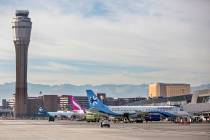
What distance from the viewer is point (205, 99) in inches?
7741

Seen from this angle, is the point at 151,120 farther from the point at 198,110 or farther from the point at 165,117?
the point at 198,110

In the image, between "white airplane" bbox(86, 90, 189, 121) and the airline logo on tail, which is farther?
the airline logo on tail

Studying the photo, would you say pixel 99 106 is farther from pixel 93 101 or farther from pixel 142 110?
pixel 142 110

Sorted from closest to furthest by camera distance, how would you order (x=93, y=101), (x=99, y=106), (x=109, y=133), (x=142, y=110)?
(x=109, y=133) < (x=142, y=110) < (x=99, y=106) < (x=93, y=101)

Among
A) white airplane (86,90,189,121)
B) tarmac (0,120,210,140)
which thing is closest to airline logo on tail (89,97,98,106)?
white airplane (86,90,189,121)

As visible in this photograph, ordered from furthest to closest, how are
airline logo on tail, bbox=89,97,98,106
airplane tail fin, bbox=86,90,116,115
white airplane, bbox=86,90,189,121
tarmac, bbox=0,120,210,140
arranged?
airline logo on tail, bbox=89,97,98,106 → airplane tail fin, bbox=86,90,116,115 → white airplane, bbox=86,90,189,121 → tarmac, bbox=0,120,210,140

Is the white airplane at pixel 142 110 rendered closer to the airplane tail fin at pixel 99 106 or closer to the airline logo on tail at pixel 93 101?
the airplane tail fin at pixel 99 106

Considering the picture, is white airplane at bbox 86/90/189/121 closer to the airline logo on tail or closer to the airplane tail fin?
the airplane tail fin

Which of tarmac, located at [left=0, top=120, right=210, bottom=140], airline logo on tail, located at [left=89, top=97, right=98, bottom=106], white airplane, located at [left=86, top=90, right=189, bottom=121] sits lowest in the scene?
tarmac, located at [left=0, top=120, right=210, bottom=140]

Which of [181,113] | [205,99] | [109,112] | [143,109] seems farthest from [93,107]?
[205,99]

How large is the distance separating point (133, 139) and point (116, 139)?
177 centimetres

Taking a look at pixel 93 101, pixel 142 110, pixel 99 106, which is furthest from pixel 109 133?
pixel 93 101

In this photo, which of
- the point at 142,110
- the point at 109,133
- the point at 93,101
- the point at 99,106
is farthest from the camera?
the point at 93,101

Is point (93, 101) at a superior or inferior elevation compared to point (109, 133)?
superior
